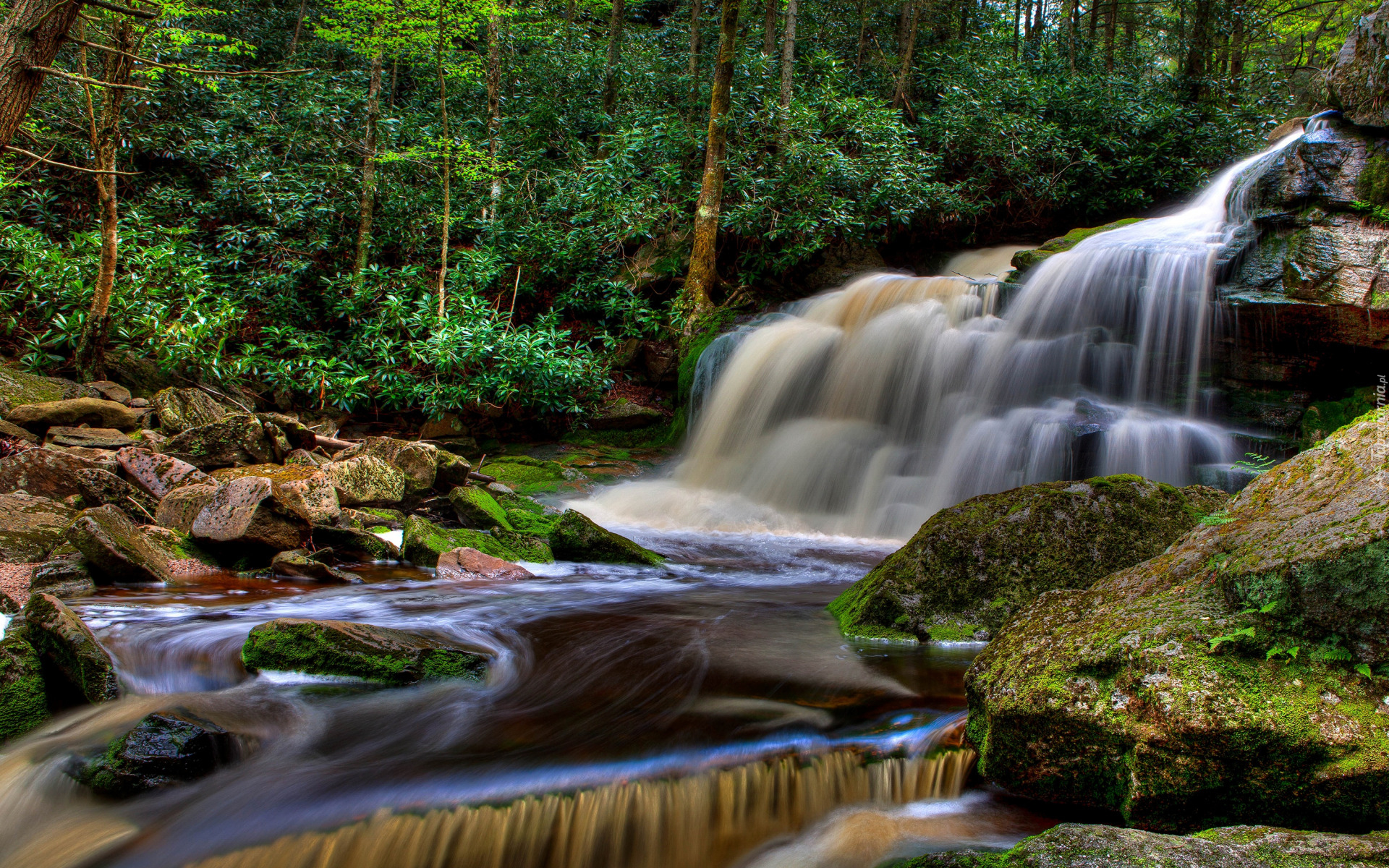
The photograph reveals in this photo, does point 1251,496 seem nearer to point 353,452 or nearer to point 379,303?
point 353,452

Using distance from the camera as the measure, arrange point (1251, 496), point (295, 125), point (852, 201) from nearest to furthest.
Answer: point (1251, 496) → point (852, 201) → point (295, 125)

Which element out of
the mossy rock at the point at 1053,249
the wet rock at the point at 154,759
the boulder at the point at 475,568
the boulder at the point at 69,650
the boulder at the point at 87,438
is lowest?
the boulder at the point at 475,568

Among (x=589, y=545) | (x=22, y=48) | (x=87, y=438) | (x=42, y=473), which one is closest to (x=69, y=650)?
(x=22, y=48)

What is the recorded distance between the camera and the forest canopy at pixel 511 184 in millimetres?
10844

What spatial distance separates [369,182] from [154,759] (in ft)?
36.7

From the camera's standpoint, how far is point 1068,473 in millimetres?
7938

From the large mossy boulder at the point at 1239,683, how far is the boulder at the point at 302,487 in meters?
5.52

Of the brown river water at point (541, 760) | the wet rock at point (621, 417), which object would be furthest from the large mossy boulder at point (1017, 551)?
the wet rock at point (621, 417)

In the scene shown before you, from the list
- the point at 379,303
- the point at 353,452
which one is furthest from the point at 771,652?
the point at 379,303

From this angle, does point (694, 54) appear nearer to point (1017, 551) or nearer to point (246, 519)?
point (246, 519)

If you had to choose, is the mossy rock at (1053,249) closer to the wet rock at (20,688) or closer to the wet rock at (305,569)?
the wet rock at (305,569)

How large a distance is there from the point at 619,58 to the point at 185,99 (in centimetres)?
943

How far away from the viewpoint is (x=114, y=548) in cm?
512

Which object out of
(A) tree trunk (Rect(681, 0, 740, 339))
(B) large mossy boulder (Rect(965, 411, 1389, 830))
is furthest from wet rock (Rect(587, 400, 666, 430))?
(B) large mossy boulder (Rect(965, 411, 1389, 830))
